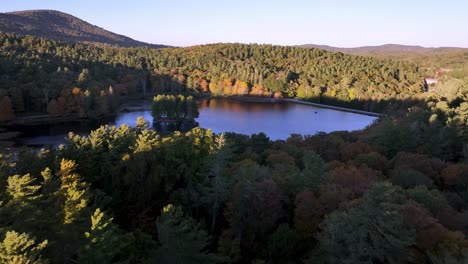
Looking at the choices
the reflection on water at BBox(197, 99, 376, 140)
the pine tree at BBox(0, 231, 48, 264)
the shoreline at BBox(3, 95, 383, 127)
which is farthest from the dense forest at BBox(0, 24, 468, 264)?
the reflection on water at BBox(197, 99, 376, 140)

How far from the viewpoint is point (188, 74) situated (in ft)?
388

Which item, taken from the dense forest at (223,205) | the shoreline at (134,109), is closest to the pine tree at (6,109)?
the shoreline at (134,109)

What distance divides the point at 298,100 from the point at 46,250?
316ft

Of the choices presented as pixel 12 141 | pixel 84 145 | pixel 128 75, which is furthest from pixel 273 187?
pixel 128 75

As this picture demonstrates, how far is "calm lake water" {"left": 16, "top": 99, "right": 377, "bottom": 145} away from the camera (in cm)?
5476

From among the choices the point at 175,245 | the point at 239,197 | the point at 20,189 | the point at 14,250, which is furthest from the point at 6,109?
the point at 14,250

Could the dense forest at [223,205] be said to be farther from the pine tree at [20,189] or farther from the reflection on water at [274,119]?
the reflection on water at [274,119]

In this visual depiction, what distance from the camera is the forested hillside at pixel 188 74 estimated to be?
2557 inches

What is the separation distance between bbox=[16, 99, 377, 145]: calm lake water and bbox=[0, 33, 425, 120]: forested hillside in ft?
21.9

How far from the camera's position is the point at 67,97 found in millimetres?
63656

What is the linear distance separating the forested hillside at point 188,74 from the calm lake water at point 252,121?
667 cm

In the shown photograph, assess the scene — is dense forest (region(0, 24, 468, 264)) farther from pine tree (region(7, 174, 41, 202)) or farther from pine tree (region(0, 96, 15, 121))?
pine tree (region(0, 96, 15, 121))

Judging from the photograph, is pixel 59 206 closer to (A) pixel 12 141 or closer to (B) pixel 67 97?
(A) pixel 12 141

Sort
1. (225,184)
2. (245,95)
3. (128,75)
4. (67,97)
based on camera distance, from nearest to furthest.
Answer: (225,184) → (67,97) → (128,75) → (245,95)
